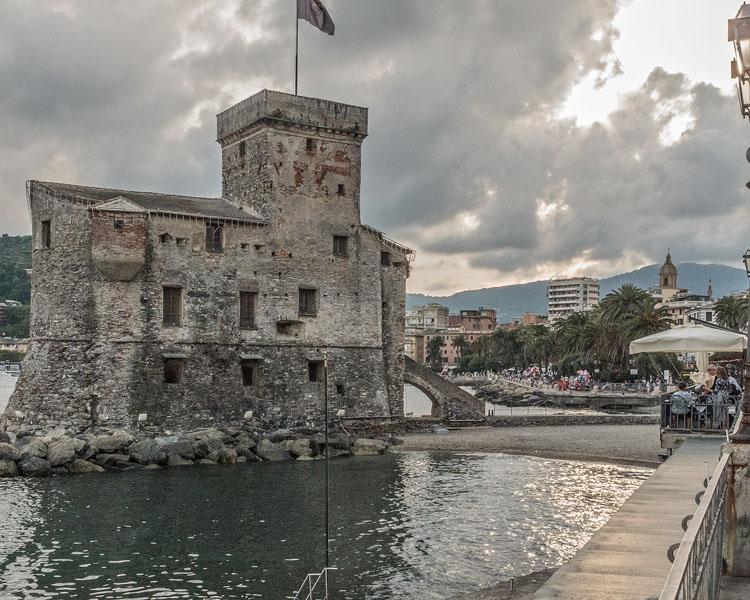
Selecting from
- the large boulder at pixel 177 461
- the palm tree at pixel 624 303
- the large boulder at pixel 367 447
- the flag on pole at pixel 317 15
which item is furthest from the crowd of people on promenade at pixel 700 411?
the palm tree at pixel 624 303

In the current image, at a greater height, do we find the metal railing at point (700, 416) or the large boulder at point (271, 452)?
the metal railing at point (700, 416)

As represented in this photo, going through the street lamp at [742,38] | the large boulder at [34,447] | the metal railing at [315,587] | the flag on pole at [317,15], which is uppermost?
the flag on pole at [317,15]

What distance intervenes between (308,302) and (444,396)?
10080 millimetres

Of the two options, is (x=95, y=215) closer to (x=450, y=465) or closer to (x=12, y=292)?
(x=450, y=465)

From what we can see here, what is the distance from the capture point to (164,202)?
Answer: 39.6 m

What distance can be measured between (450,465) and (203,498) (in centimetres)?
1056

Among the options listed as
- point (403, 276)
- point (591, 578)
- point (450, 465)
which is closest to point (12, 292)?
point (403, 276)

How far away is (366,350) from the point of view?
4316 centimetres

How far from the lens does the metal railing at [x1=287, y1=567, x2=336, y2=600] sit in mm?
15855

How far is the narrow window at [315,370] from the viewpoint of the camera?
4159 centimetres

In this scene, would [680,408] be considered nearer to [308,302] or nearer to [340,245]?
[308,302]

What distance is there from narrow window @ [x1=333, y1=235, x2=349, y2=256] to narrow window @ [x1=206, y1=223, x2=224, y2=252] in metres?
5.93

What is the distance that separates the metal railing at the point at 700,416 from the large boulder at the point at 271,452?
1839 cm

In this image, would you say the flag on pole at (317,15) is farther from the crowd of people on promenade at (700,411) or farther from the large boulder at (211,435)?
the crowd of people on promenade at (700,411)
